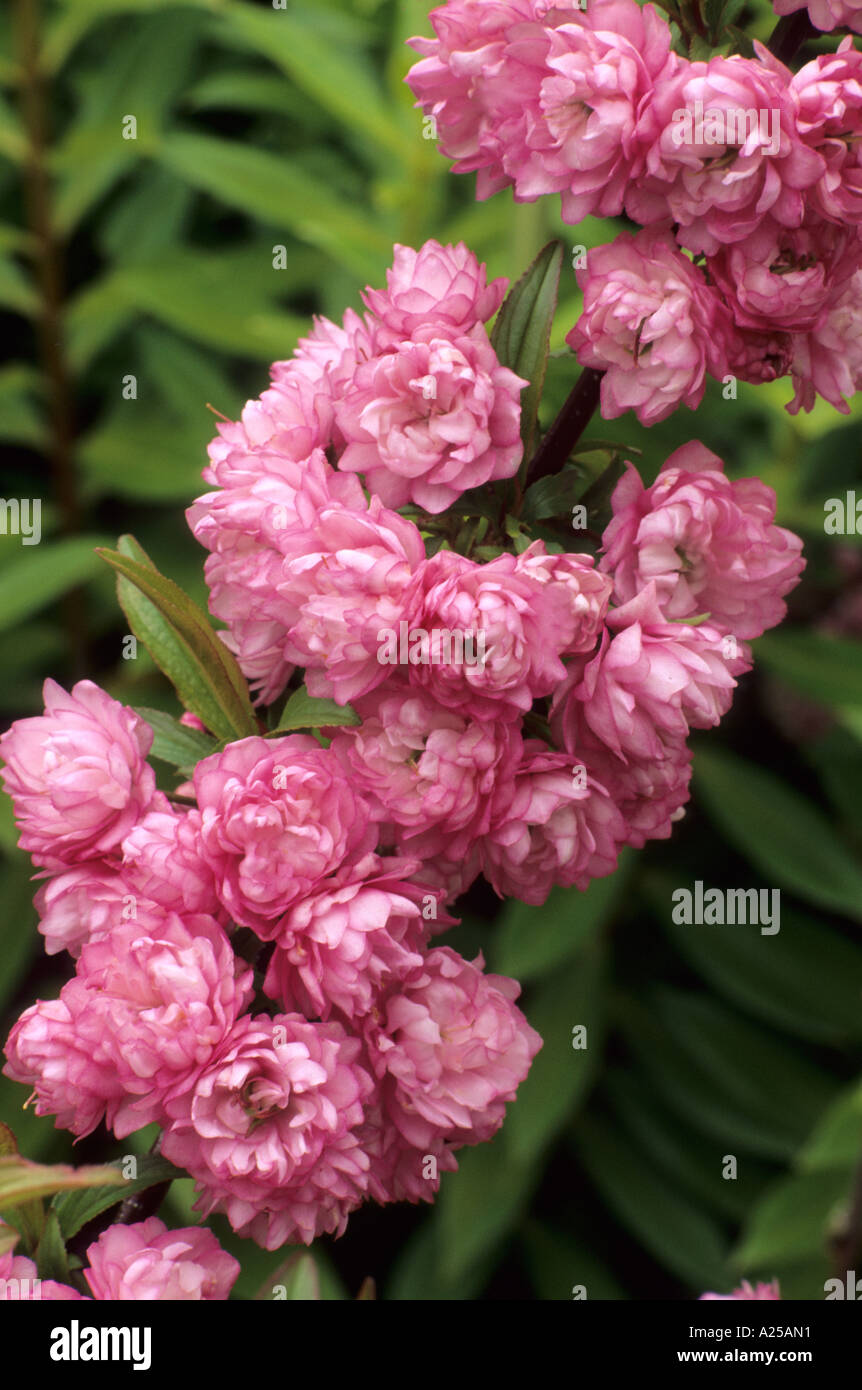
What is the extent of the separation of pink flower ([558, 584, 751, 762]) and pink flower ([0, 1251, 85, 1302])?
344mm

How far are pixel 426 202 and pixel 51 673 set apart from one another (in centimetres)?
80

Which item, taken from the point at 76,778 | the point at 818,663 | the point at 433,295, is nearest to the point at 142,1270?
the point at 76,778

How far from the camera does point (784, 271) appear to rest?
0.64 meters

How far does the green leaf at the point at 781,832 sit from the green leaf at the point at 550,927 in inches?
5.9

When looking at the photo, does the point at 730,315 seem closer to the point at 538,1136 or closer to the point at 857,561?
the point at 538,1136

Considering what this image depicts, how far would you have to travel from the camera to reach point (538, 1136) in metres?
1.57

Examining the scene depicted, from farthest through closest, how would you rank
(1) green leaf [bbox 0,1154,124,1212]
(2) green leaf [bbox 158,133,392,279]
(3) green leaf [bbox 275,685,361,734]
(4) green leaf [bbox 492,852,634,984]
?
Answer: (2) green leaf [bbox 158,133,392,279] → (4) green leaf [bbox 492,852,634,984] → (3) green leaf [bbox 275,685,361,734] → (1) green leaf [bbox 0,1154,124,1212]

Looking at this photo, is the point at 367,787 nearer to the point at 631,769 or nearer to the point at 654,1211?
the point at 631,769

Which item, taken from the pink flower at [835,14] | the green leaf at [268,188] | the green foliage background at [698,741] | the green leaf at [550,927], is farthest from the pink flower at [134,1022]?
the green leaf at [268,188]

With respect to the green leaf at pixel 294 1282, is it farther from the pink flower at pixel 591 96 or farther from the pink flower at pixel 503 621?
the pink flower at pixel 591 96

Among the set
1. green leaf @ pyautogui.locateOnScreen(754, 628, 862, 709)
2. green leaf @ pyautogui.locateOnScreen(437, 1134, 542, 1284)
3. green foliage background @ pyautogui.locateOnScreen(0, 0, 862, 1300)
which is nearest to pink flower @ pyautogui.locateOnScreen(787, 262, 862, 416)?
green foliage background @ pyautogui.locateOnScreen(0, 0, 862, 1300)

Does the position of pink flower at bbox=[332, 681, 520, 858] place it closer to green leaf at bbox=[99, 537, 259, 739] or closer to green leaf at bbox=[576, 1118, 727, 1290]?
green leaf at bbox=[99, 537, 259, 739]

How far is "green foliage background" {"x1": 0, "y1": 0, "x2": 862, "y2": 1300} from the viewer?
1609 millimetres

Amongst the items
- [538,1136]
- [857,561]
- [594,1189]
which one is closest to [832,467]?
[857,561]
